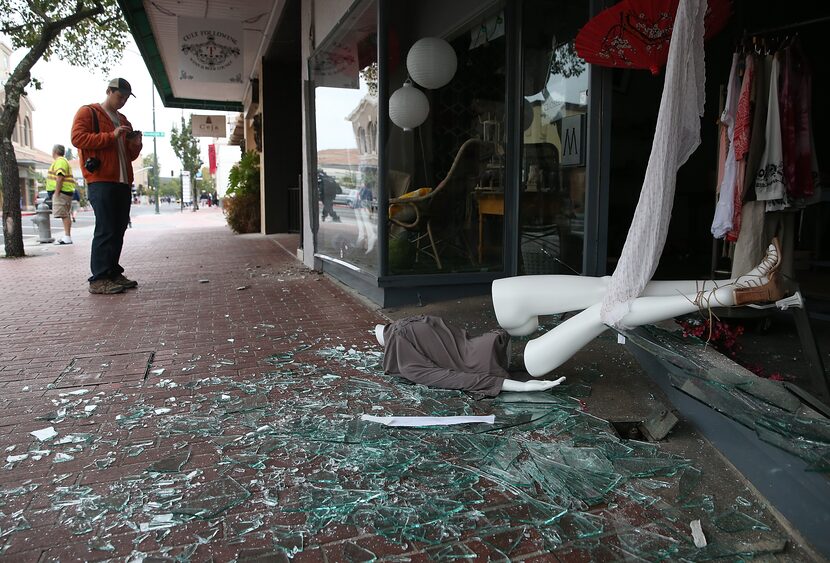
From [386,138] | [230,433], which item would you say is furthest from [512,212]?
[230,433]

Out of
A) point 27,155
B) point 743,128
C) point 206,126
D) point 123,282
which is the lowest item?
point 123,282

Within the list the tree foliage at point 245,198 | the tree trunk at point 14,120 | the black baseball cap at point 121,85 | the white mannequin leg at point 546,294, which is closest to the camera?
the white mannequin leg at point 546,294

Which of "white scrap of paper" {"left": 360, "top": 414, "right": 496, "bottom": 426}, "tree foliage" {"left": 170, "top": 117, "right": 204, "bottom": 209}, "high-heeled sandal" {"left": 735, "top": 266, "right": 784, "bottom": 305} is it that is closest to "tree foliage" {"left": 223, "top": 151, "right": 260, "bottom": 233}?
"white scrap of paper" {"left": 360, "top": 414, "right": 496, "bottom": 426}

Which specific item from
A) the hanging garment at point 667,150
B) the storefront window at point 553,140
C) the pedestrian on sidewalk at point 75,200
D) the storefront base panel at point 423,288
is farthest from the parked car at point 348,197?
the pedestrian on sidewalk at point 75,200

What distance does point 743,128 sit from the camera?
3.53 meters

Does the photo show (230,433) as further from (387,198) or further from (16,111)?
(16,111)

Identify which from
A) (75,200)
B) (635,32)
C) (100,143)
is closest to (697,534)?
(635,32)

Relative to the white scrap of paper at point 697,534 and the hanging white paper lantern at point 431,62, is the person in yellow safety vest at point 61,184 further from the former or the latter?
the white scrap of paper at point 697,534

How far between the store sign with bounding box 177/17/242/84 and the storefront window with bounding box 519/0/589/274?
6558 millimetres

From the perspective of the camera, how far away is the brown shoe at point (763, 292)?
8.15 feet

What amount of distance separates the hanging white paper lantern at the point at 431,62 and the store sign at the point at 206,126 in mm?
17061

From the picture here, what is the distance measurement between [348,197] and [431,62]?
1.85 metres

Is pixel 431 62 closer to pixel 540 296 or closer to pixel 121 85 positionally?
pixel 540 296

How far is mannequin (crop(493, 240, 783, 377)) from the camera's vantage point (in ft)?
8.38
